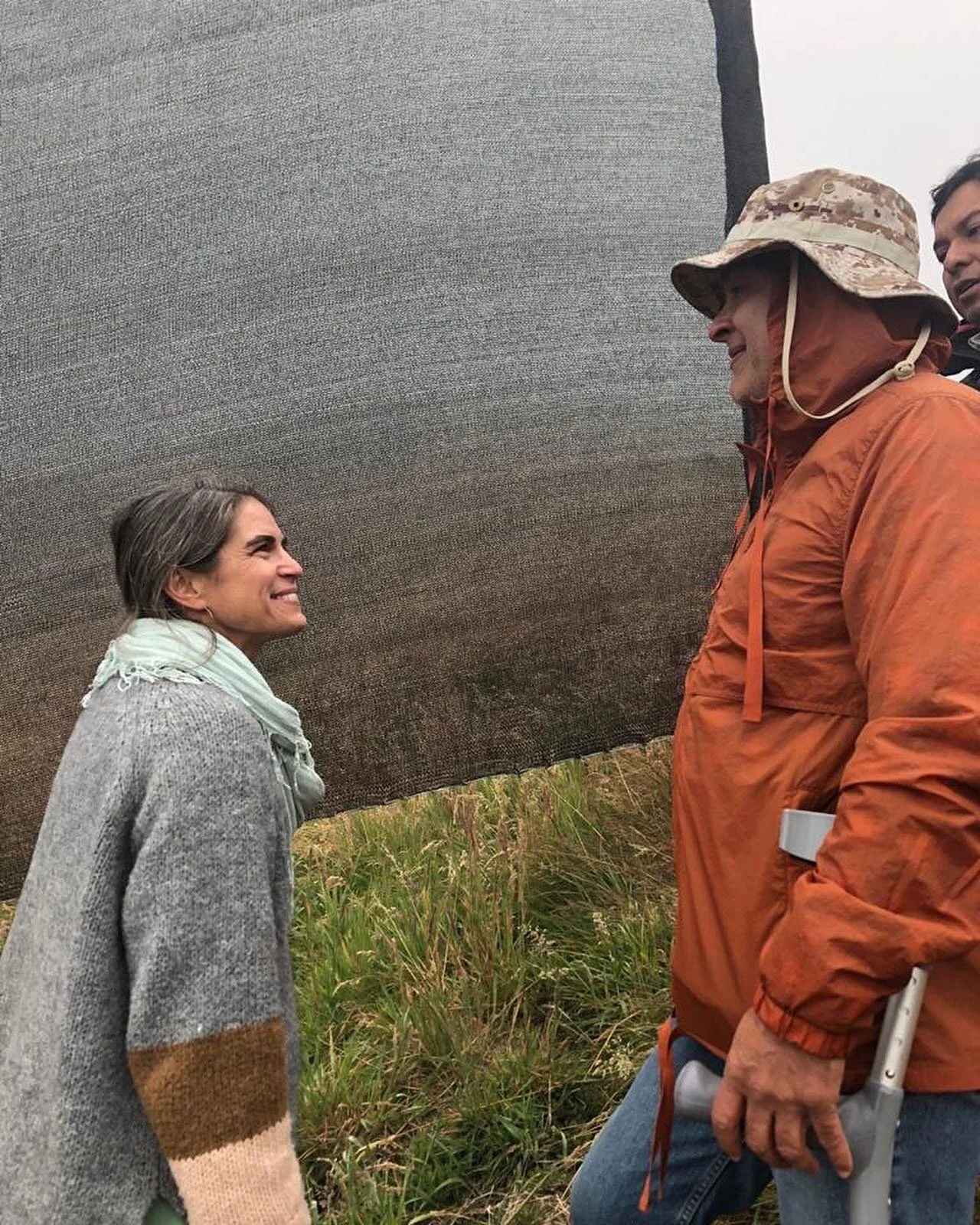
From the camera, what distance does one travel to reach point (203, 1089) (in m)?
1.19

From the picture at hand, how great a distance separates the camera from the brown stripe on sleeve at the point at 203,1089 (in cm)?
118

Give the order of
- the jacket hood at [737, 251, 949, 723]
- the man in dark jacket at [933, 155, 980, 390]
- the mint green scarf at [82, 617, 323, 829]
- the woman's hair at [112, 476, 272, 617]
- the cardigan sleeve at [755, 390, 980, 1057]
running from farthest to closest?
the man in dark jacket at [933, 155, 980, 390] < the woman's hair at [112, 476, 272, 617] < the mint green scarf at [82, 617, 323, 829] < the jacket hood at [737, 251, 949, 723] < the cardigan sleeve at [755, 390, 980, 1057]

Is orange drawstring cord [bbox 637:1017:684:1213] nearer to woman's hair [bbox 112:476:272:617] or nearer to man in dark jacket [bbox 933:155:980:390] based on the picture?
woman's hair [bbox 112:476:272:617]

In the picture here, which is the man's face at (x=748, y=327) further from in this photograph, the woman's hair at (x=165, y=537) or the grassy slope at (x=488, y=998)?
the grassy slope at (x=488, y=998)

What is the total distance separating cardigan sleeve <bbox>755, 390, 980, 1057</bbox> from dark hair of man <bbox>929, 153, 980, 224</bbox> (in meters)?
1.08

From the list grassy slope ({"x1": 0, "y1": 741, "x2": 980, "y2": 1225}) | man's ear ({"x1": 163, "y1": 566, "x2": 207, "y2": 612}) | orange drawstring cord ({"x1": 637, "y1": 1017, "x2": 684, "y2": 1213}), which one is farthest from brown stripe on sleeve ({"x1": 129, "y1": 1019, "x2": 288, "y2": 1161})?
grassy slope ({"x1": 0, "y1": 741, "x2": 980, "y2": 1225})

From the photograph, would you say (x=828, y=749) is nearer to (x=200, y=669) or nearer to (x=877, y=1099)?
(x=877, y=1099)

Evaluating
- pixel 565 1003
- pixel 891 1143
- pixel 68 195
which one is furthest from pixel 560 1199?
pixel 68 195

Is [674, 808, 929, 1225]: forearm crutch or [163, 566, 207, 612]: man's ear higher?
[163, 566, 207, 612]: man's ear

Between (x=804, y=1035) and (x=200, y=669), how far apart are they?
2.86ft

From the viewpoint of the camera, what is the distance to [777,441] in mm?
1379

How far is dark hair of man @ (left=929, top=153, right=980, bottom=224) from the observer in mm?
1952

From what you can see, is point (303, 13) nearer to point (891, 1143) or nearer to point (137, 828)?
point (137, 828)

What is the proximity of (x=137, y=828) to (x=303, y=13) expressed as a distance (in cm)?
154
